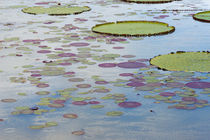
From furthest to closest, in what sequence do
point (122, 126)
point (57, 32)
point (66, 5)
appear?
1. point (66, 5)
2. point (57, 32)
3. point (122, 126)

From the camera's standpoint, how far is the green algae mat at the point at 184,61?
5156 millimetres

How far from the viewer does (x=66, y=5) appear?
10914 millimetres

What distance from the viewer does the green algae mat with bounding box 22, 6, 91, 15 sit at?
9.79 metres

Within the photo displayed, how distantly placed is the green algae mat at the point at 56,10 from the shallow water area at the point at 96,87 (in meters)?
1.65

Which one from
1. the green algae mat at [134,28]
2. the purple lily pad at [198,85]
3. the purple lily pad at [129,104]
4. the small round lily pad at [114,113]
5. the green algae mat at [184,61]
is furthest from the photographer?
the green algae mat at [134,28]

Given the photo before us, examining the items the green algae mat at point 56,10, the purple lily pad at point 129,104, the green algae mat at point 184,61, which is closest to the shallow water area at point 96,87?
the purple lily pad at point 129,104

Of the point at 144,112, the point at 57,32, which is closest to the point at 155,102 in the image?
the point at 144,112

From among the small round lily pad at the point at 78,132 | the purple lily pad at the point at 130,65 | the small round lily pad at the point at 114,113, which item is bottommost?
the small round lily pad at the point at 78,132

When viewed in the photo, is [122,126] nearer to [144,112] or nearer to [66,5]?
[144,112]

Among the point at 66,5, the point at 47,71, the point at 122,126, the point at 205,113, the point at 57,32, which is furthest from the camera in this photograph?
the point at 66,5

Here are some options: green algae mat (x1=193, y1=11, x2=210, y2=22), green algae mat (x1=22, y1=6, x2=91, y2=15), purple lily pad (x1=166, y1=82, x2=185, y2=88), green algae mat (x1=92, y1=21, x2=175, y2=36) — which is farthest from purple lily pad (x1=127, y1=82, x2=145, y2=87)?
green algae mat (x1=22, y1=6, x2=91, y2=15)

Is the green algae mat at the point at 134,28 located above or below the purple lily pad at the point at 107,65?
above

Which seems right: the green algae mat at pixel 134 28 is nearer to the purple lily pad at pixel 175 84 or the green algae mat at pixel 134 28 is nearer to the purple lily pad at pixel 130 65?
the purple lily pad at pixel 130 65

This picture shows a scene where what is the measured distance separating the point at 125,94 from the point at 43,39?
10.0 ft
